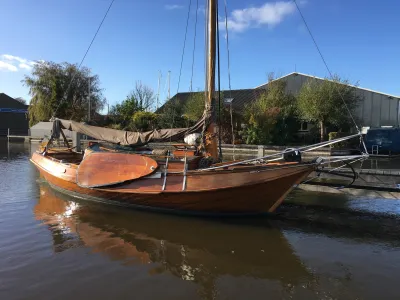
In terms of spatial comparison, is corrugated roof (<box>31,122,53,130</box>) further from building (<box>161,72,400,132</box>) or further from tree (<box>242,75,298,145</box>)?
tree (<box>242,75,298,145</box>)

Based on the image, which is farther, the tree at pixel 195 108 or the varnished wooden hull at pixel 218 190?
the tree at pixel 195 108

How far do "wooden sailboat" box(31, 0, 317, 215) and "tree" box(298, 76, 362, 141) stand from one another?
2090 centimetres

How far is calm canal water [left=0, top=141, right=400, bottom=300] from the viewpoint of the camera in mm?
5457

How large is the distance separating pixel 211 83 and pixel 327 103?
2135 cm

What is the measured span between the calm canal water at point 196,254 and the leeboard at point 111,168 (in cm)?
85

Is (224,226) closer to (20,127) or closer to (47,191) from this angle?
(47,191)

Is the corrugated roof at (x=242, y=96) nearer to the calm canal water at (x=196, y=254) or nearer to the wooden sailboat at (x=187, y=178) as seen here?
the wooden sailboat at (x=187, y=178)

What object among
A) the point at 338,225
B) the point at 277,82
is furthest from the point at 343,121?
the point at 338,225

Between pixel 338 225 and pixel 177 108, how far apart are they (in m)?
27.9

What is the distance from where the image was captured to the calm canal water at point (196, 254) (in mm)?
5457

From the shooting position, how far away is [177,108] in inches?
1396

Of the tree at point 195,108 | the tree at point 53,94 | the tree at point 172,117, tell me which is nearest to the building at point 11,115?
the tree at point 53,94

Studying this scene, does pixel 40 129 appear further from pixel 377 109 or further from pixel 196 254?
pixel 196 254

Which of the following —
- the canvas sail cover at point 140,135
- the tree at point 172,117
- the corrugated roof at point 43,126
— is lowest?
the canvas sail cover at point 140,135
